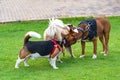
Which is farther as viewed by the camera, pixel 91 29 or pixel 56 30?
pixel 91 29

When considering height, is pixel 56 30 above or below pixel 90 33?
above

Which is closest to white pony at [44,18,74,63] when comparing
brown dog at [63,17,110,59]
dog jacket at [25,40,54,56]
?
brown dog at [63,17,110,59]

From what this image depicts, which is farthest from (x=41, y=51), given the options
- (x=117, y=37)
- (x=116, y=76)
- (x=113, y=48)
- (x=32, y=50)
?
(x=117, y=37)

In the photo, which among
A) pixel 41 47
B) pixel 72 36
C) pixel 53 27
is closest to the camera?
pixel 41 47

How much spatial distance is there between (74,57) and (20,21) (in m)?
5.19

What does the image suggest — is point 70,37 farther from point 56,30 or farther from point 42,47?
point 42,47

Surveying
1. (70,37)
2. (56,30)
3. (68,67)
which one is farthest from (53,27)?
(68,67)

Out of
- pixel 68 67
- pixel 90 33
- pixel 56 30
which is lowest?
pixel 68 67

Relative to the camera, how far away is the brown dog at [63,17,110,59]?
8492mm

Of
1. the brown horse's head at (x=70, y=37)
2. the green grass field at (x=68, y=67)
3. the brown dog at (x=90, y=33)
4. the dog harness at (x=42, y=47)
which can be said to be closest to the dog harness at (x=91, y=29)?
the brown dog at (x=90, y=33)

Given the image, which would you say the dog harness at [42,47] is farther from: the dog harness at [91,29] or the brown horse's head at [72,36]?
the dog harness at [91,29]

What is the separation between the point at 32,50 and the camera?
26.6ft

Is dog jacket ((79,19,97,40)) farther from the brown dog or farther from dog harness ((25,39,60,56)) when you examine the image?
dog harness ((25,39,60,56))

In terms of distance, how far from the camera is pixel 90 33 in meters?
8.79
